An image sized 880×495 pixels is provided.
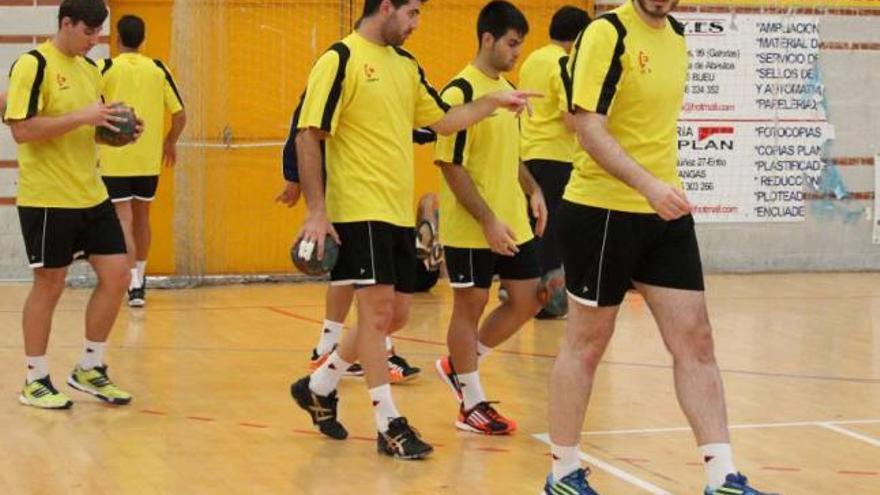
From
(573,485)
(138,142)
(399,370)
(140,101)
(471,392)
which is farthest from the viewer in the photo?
(140,101)

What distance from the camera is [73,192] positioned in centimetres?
871

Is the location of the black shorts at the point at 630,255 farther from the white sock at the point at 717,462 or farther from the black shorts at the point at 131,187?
the black shorts at the point at 131,187

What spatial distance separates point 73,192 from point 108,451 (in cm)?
163

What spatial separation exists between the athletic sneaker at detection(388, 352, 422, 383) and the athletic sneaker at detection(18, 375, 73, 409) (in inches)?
75.9

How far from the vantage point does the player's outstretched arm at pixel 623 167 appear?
585 centimetres

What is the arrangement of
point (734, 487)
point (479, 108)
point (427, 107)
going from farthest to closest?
point (427, 107) < point (479, 108) < point (734, 487)

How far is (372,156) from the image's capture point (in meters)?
7.54

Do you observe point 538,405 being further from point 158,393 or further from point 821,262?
point 821,262

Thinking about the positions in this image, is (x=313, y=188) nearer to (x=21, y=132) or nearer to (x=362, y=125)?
(x=362, y=125)

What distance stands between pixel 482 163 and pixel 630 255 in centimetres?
213

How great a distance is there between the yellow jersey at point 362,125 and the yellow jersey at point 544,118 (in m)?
3.77

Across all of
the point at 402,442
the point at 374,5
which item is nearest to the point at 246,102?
the point at 374,5

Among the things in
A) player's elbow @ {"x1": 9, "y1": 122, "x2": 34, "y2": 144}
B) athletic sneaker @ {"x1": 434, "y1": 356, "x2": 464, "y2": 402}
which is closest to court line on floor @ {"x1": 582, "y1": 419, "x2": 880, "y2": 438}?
athletic sneaker @ {"x1": 434, "y1": 356, "x2": 464, "y2": 402}

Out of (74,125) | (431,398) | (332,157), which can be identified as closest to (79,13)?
(74,125)
